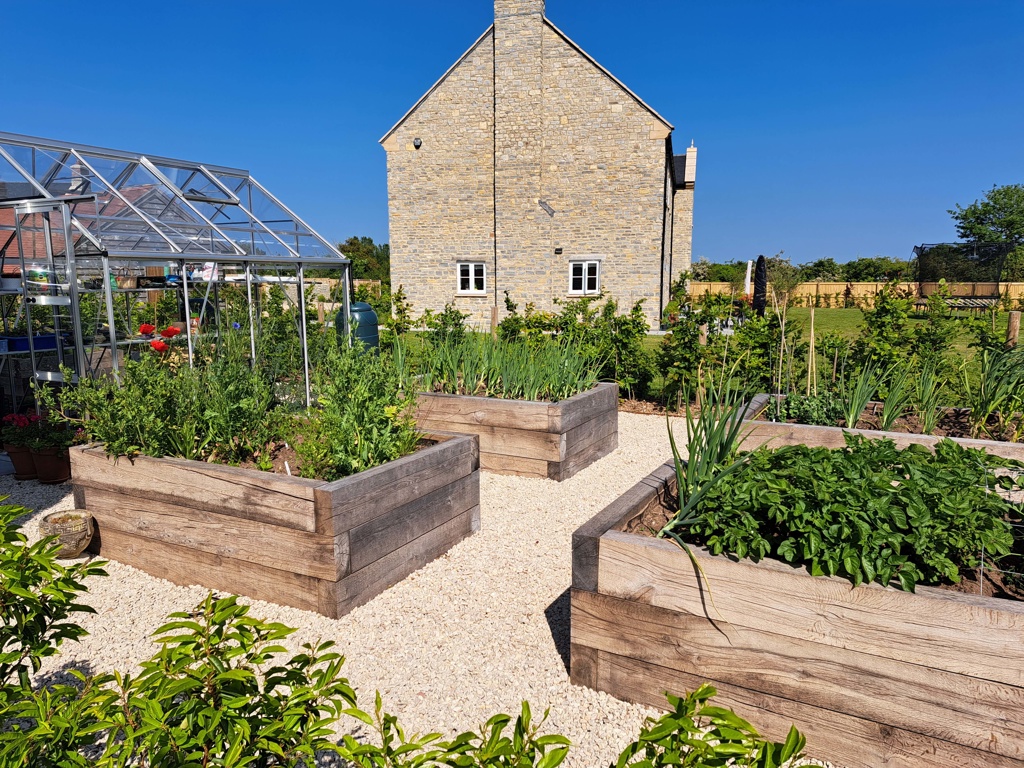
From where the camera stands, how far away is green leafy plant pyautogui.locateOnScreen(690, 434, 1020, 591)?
2258mm

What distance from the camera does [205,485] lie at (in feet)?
12.1

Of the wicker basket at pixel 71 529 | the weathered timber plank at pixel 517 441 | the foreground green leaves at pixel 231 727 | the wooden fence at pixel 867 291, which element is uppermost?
the wooden fence at pixel 867 291

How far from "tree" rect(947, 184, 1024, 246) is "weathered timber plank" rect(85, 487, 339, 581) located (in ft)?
205

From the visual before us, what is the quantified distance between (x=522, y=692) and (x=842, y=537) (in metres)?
1.47

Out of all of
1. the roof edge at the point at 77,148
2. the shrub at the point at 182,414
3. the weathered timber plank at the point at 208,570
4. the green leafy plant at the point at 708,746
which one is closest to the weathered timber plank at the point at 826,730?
the green leafy plant at the point at 708,746

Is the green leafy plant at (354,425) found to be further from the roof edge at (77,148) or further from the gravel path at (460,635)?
the roof edge at (77,148)

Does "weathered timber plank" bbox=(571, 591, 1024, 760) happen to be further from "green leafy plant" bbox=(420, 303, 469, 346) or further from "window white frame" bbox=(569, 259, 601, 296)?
"window white frame" bbox=(569, 259, 601, 296)

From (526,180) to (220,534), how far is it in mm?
17453

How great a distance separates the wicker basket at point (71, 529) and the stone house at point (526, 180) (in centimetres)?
1499

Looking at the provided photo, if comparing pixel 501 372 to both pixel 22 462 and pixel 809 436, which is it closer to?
pixel 809 436

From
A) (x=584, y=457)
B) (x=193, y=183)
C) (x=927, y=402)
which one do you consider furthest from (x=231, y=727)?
(x=193, y=183)

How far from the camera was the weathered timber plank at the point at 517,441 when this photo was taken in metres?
5.81

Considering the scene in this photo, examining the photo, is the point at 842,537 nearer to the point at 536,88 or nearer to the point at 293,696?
the point at 293,696

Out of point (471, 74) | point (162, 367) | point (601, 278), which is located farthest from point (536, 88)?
point (162, 367)
